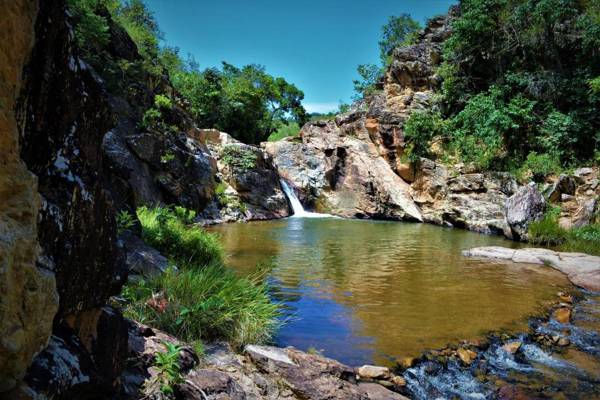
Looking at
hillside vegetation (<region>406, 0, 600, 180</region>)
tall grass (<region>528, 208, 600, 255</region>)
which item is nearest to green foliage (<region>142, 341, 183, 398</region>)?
tall grass (<region>528, 208, 600, 255</region>)

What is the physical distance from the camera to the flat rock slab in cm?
931

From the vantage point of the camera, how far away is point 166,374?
3.04m

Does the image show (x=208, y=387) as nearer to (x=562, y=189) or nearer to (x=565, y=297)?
(x=565, y=297)

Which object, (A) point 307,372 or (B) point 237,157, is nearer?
(A) point 307,372

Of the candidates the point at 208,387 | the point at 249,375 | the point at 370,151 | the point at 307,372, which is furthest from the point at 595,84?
the point at 208,387

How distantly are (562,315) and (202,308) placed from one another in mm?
5878

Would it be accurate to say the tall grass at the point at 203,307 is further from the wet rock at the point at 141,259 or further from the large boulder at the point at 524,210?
the large boulder at the point at 524,210

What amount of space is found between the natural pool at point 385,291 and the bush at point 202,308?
784 millimetres

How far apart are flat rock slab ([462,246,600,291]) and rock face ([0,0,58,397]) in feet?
33.4

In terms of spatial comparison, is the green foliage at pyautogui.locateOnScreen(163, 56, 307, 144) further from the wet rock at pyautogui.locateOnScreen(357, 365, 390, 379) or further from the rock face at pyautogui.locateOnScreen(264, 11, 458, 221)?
the wet rock at pyautogui.locateOnScreen(357, 365, 390, 379)

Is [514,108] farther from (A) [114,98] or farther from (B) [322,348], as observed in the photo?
(B) [322,348]

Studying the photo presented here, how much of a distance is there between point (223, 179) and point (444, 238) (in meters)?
10.9

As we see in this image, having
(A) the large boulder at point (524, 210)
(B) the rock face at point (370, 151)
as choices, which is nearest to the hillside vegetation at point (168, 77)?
(B) the rock face at point (370, 151)

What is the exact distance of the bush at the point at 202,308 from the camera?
439cm
